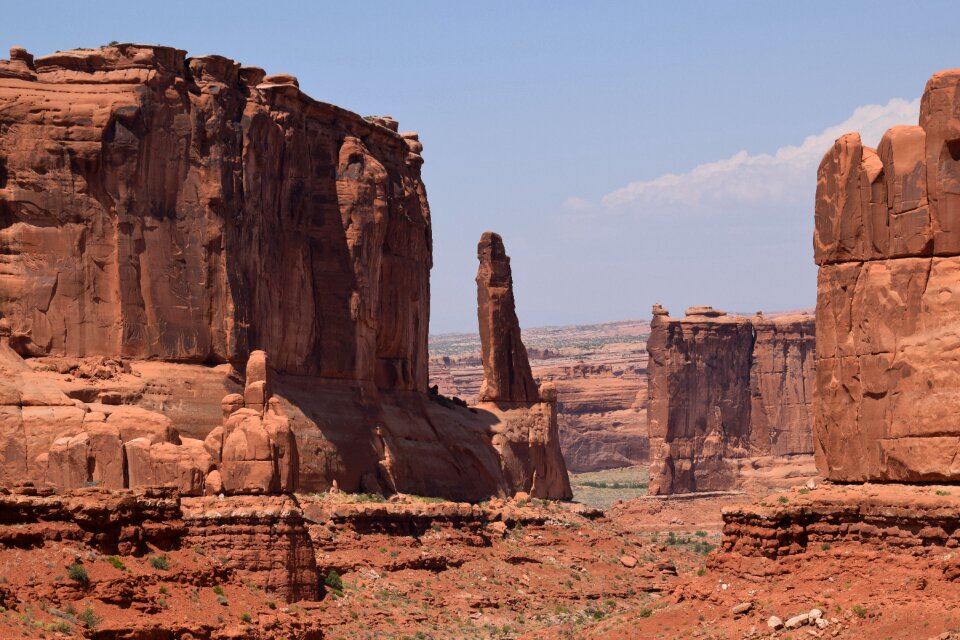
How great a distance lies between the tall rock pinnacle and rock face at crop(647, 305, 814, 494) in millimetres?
50379

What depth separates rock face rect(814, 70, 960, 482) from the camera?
1563 inches

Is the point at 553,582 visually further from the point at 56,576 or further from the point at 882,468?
the point at 56,576

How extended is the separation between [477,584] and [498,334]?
25.2 meters

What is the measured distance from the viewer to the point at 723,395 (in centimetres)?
14925

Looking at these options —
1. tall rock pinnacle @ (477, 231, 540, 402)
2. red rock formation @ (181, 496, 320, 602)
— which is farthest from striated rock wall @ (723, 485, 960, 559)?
tall rock pinnacle @ (477, 231, 540, 402)

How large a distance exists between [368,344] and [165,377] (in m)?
14.1

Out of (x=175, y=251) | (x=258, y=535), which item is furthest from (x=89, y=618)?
(x=175, y=251)

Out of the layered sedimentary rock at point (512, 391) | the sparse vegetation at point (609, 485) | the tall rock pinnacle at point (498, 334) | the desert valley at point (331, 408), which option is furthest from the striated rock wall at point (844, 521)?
the sparse vegetation at point (609, 485)

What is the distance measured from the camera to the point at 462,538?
74688 millimetres

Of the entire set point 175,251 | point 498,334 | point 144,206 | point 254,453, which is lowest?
point 254,453

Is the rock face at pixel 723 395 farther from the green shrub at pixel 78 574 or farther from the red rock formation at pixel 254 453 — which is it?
the green shrub at pixel 78 574

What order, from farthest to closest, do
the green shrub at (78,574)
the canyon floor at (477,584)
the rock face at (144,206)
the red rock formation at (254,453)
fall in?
the rock face at (144,206), the red rock formation at (254,453), the canyon floor at (477,584), the green shrub at (78,574)

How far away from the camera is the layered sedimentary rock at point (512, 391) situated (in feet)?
302

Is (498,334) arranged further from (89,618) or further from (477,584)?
(89,618)
